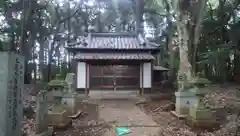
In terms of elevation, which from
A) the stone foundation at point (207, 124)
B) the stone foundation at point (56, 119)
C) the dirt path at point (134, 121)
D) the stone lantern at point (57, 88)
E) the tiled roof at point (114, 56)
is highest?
the tiled roof at point (114, 56)

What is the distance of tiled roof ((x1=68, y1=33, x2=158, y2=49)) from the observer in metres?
17.9

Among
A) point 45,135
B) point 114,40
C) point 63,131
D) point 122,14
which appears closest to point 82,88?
point 114,40

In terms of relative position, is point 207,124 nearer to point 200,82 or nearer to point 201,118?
point 201,118

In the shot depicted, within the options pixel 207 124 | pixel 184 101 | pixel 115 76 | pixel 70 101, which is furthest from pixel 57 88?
pixel 115 76

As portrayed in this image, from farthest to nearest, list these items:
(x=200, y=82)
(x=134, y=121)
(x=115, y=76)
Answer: (x=115, y=76) → (x=134, y=121) → (x=200, y=82)

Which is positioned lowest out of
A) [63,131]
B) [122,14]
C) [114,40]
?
[63,131]

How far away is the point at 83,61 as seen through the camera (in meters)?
16.9

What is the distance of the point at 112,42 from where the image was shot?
19172 mm

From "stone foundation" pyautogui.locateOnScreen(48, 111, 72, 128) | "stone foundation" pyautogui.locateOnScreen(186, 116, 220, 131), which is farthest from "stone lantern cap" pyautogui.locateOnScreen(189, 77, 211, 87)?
"stone foundation" pyautogui.locateOnScreen(48, 111, 72, 128)

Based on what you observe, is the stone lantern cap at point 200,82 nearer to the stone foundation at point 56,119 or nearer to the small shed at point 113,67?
the stone foundation at point 56,119

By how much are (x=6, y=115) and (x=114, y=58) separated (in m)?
12.7

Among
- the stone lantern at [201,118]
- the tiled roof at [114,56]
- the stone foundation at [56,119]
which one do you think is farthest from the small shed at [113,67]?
the stone foundation at [56,119]

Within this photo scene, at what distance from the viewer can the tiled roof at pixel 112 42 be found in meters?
17.9

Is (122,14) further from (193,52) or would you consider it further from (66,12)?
(193,52)
